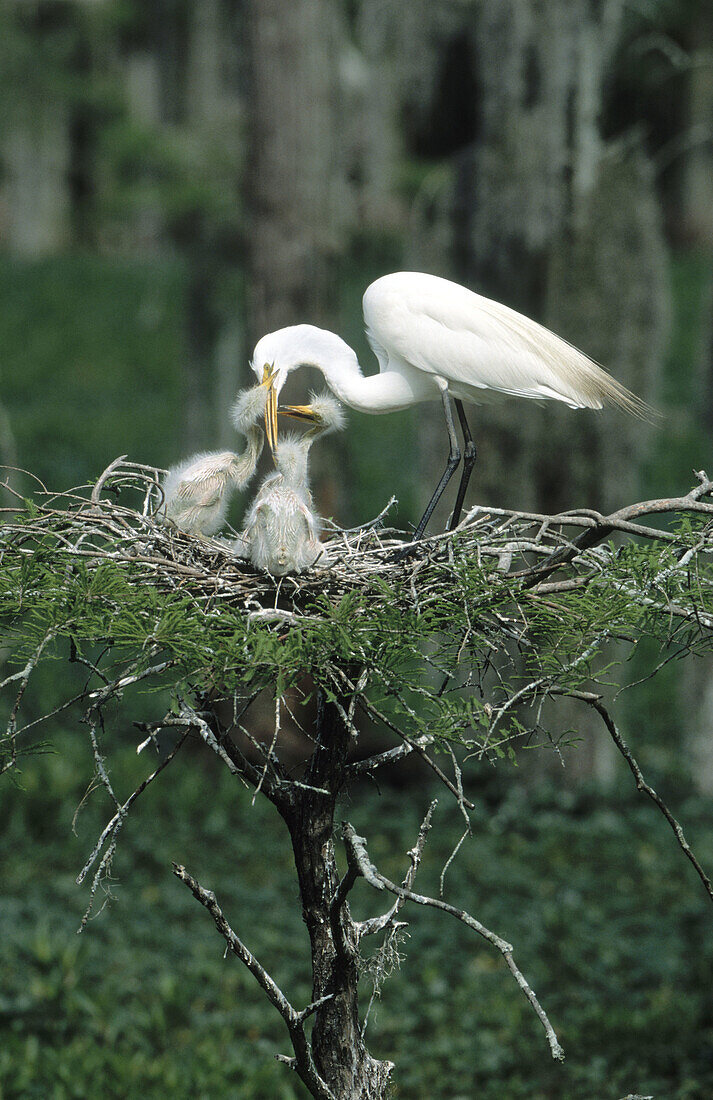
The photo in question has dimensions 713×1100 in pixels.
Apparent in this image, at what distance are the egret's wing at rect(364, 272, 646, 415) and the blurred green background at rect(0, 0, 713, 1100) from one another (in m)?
2.49

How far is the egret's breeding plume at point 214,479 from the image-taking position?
3707 mm

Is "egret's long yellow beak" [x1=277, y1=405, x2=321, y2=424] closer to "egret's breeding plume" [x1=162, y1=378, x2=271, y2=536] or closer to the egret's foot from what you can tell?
"egret's breeding plume" [x1=162, y1=378, x2=271, y2=536]

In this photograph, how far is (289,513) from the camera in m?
3.21

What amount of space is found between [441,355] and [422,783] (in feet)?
19.9

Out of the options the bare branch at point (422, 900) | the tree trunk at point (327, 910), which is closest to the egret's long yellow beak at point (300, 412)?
the tree trunk at point (327, 910)

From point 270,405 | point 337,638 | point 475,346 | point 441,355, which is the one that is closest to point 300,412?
point 270,405

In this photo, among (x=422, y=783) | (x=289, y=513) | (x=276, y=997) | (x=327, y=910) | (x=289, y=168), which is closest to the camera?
(x=276, y=997)

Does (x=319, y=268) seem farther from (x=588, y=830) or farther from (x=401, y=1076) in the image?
(x=401, y=1076)

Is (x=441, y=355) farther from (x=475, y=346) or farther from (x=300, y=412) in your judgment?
(x=300, y=412)

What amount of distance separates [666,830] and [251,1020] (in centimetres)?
381

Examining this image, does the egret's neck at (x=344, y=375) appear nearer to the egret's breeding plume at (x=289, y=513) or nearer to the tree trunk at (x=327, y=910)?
the egret's breeding plume at (x=289, y=513)

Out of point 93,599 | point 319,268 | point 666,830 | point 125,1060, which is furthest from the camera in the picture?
point 666,830

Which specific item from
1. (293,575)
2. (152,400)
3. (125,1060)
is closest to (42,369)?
(152,400)

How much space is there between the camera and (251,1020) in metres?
6.18
